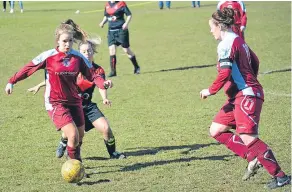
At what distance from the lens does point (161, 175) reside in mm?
7770

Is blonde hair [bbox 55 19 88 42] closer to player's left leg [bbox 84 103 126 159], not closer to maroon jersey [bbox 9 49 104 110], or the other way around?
maroon jersey [bbox 9 49 104 110]

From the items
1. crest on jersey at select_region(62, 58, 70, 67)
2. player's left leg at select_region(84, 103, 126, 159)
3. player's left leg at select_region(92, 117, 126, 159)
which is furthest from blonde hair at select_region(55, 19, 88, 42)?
player's left leg at select_region(92, 117, 126, 159)

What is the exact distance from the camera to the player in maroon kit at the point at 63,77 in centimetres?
756

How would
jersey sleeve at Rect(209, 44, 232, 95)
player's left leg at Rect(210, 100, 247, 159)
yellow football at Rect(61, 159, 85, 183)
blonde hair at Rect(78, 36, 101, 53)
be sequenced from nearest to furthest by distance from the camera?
jersey sleeve at Rect(209, 44, 232, 95)
yellow football at Rect(61, 159, 85, 183)
player's left leg at Rect(210, 100, 247, 159)
blonde hair at Rect(78, 36, 101, 53)

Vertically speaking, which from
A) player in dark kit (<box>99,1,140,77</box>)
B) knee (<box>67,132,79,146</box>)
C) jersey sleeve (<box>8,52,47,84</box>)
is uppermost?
jersey sleeve (<box>8,52,47,84</box>)

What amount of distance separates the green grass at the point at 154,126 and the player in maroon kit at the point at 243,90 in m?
0.33

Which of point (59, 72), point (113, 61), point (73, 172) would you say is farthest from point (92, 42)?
point (113, 61)

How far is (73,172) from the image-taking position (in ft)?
23.6

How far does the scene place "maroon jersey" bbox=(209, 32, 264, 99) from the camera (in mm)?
6898

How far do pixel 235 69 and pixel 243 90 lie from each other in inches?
11.2

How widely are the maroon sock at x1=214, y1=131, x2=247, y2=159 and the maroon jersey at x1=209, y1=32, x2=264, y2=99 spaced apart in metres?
0.57

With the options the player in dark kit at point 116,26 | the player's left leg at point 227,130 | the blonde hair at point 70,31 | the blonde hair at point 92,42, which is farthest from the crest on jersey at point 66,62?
the player in dark kit at point 116,26

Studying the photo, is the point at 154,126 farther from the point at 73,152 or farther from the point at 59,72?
the point at 59,72

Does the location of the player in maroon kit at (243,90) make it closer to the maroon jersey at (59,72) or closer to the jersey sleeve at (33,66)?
the maroon jersey at (59,72)
